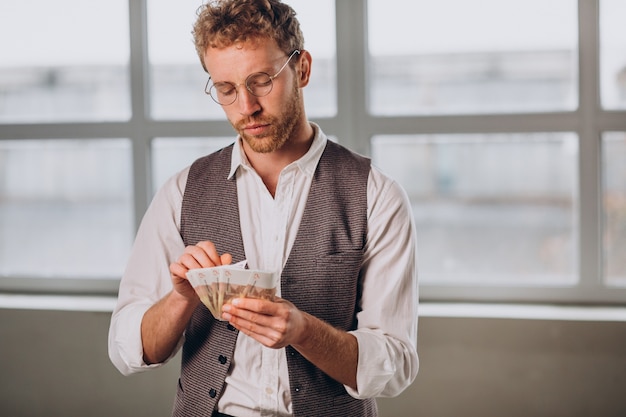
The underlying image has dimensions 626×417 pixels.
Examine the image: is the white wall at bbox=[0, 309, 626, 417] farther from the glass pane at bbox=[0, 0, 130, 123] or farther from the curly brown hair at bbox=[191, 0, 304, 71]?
the curly brown hair at bbox=[191, 0, 304, 71]

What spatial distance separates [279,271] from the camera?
1.92m

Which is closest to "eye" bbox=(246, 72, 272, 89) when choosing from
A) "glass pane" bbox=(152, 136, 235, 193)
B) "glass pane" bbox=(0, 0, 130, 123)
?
"glass pane" bbox=(152, 136, 235, 193)

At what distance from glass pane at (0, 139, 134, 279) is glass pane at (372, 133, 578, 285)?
1.27 m

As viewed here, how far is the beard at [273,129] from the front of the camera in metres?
1.86

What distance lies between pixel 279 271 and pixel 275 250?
57 millimetres

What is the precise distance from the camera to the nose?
182cm

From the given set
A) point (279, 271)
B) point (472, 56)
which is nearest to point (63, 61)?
point (472, 56)

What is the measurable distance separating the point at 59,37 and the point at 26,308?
129cm

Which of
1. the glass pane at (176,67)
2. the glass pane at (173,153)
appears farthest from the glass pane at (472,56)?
the glass pane at (173,153)

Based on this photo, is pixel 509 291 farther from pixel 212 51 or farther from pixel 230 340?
pixel 212 51

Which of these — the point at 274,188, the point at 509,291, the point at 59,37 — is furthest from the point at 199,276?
the point at 59,37

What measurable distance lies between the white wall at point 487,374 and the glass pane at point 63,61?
3.34 feet

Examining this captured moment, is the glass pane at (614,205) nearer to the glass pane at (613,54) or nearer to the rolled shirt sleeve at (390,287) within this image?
the glass pane at (613,54)

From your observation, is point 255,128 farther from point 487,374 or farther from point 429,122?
point 487,374
